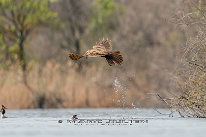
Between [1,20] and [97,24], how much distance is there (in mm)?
7209

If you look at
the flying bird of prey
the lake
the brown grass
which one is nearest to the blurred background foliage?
the brown grass

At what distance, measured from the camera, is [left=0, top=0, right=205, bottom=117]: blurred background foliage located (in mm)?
23516

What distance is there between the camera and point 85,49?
1252 inches

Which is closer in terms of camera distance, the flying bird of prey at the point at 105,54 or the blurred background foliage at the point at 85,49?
the flying bird of prey at the point at 105,54

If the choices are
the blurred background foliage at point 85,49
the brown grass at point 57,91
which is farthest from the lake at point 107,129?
the brown grass at point 57,91

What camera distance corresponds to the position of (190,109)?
1505 cm

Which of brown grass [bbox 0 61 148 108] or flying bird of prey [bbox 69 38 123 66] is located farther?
brown grass [bbox 0 61 148 108]

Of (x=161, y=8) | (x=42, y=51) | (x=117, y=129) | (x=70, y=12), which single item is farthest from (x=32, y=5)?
(x=117, y=129)

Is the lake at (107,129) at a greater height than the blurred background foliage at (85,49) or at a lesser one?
lesser

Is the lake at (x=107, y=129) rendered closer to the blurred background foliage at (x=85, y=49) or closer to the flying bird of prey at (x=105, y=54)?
the flying bird of prey at (x=105, y=54)

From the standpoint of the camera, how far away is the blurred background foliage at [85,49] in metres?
23.5

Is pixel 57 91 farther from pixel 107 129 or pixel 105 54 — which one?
pixel 107 129

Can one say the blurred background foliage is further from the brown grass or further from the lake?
the lake

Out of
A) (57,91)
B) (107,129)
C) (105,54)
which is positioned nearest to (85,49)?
(57,91)
